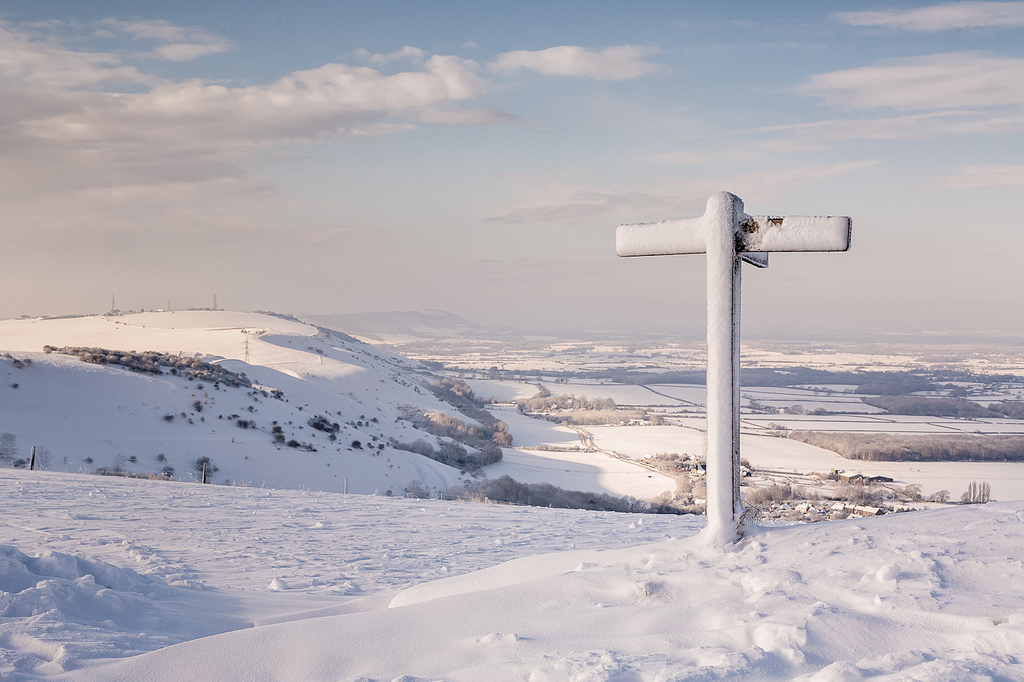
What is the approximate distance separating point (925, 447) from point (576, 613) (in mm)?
37613

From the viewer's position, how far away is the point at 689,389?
7894cm

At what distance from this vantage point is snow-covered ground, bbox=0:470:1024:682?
3066 mm

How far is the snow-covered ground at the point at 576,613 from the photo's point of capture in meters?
3.07

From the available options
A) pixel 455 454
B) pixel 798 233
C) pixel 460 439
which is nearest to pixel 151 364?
pixel 455 454

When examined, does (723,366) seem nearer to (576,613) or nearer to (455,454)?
(576,613)

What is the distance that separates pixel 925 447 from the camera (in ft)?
116

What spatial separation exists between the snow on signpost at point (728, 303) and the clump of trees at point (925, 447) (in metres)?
32.2

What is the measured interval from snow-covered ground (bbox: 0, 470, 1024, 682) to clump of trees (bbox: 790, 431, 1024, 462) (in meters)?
32.2

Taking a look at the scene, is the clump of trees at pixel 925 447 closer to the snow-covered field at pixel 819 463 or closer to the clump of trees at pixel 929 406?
the snow-covered field at pixel 819 463

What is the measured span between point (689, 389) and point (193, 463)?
66.1 metres

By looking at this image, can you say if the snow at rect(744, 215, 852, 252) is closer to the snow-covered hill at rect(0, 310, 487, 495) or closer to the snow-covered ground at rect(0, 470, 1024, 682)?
the snow-covered ground at rect(0, 470, 1024, 682)

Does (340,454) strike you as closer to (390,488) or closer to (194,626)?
(390,488)

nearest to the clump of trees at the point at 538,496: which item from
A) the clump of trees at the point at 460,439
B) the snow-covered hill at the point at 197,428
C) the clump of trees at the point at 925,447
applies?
the snow-covered hill at the point at 197,428

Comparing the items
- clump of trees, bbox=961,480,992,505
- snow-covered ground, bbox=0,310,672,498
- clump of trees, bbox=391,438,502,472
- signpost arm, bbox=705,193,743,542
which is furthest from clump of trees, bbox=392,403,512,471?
signpost arm, bbox=705,193,743,542
